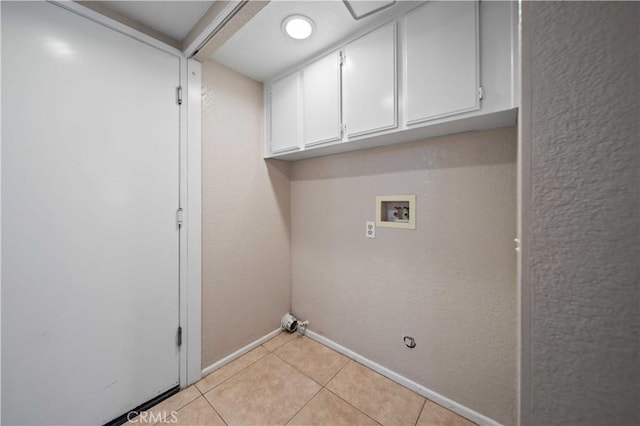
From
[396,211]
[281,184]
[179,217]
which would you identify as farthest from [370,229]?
[179,217]

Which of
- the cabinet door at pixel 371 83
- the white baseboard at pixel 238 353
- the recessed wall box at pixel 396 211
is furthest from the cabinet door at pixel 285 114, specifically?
the white baseboard at pixel 238 353

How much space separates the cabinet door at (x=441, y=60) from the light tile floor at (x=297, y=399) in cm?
169

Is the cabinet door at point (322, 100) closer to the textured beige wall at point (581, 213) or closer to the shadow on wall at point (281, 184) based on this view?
the shadow on wall at point (281, 184)

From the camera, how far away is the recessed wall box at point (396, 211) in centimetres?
150

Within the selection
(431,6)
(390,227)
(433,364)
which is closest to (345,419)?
(433,364)

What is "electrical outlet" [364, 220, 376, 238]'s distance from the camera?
1.68 m

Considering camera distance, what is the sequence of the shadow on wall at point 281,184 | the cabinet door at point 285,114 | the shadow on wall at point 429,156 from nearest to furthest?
1. the shadow on wall at point 429,156
2. the cabinet door at point 285,114
3. the shadow on wall at point 281,184

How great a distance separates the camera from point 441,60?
3.82 feet

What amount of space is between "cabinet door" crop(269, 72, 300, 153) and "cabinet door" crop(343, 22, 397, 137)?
44 cm

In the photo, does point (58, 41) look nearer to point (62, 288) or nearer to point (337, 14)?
point (62, 288)

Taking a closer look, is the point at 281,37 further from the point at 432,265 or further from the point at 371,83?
the point at 432,265

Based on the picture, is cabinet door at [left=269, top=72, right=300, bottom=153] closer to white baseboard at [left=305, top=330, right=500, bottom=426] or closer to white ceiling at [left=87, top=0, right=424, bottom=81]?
white ceiling at [left=87, top=0, right=424, bottom=81]

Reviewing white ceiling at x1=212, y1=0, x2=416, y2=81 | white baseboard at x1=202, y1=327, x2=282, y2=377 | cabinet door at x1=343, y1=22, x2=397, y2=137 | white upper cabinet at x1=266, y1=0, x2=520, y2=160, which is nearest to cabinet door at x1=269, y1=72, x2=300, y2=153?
white upper cabinet at x1=266, y1=0, x2=520, y2=160

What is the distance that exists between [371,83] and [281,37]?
651 mm
